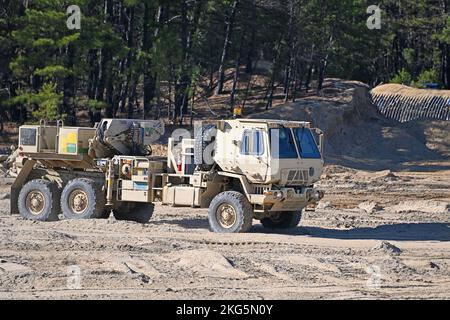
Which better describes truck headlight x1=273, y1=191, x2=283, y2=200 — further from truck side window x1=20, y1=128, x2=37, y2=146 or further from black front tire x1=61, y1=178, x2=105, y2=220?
truck side window x1=20, y1=128, x2=37, y2=146

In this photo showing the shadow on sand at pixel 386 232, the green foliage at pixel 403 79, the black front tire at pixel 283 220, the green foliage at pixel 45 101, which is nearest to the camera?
the shadow on sand at pixel 386 232

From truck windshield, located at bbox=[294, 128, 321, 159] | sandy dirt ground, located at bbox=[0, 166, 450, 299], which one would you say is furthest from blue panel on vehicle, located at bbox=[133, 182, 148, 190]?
truck windshield, located at bbox=[294, 128, 321, 159]

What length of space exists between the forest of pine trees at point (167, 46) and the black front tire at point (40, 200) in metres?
14.8

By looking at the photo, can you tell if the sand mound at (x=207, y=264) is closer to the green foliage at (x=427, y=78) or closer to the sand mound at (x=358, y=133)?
the sand mound at (x=358, y=133)

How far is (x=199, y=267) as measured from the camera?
1702 cm

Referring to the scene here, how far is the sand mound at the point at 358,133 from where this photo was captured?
46.2 m

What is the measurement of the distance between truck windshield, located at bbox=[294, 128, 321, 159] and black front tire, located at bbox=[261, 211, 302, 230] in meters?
1.51

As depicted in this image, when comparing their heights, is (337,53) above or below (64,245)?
above

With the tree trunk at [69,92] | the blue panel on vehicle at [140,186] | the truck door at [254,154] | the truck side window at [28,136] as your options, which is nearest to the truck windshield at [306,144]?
the truck door at [254,154]

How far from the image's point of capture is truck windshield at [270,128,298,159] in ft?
68.5

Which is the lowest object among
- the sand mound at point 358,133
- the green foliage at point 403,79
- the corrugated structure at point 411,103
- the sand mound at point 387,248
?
the sand mound at point 387,248

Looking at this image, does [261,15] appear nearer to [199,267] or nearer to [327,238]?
[327,238]
